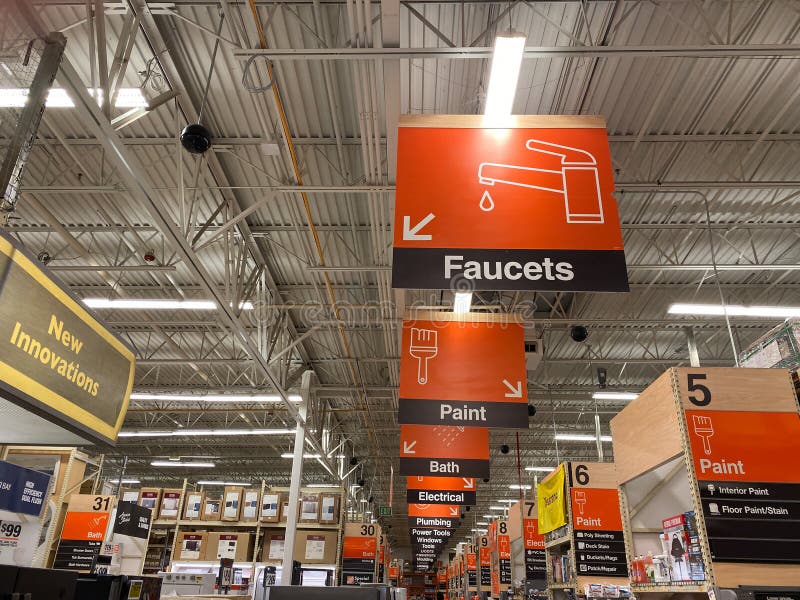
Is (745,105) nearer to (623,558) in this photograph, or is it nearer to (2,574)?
(623,558)

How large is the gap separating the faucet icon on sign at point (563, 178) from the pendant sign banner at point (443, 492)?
25.9 ft

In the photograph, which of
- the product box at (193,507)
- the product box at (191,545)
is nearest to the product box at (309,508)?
the product box at (191,545)

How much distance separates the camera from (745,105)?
7.81 m

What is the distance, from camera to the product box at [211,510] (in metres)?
13.5

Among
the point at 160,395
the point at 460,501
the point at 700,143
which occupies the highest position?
the point at 700,143

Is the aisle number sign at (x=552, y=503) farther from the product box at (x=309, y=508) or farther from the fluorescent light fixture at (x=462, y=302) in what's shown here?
the product box at (x=309, y=508)

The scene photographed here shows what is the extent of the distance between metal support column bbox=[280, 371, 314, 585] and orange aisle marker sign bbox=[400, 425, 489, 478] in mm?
4300

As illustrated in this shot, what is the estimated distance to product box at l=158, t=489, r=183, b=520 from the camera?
44.7 ft

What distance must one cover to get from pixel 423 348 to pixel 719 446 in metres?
3.87

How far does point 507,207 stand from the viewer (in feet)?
11.7

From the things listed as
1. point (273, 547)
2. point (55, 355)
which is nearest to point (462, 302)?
point (55, 355)

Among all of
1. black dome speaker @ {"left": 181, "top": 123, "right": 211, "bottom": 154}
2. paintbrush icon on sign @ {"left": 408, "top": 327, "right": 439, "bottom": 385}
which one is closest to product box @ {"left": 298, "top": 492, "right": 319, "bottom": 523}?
paintbrush icon on sign @ {"left": 408, "top": 327, "right": 439, "bottom": 385}

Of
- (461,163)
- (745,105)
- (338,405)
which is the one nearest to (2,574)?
(461,163)

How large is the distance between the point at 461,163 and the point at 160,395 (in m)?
12.9
